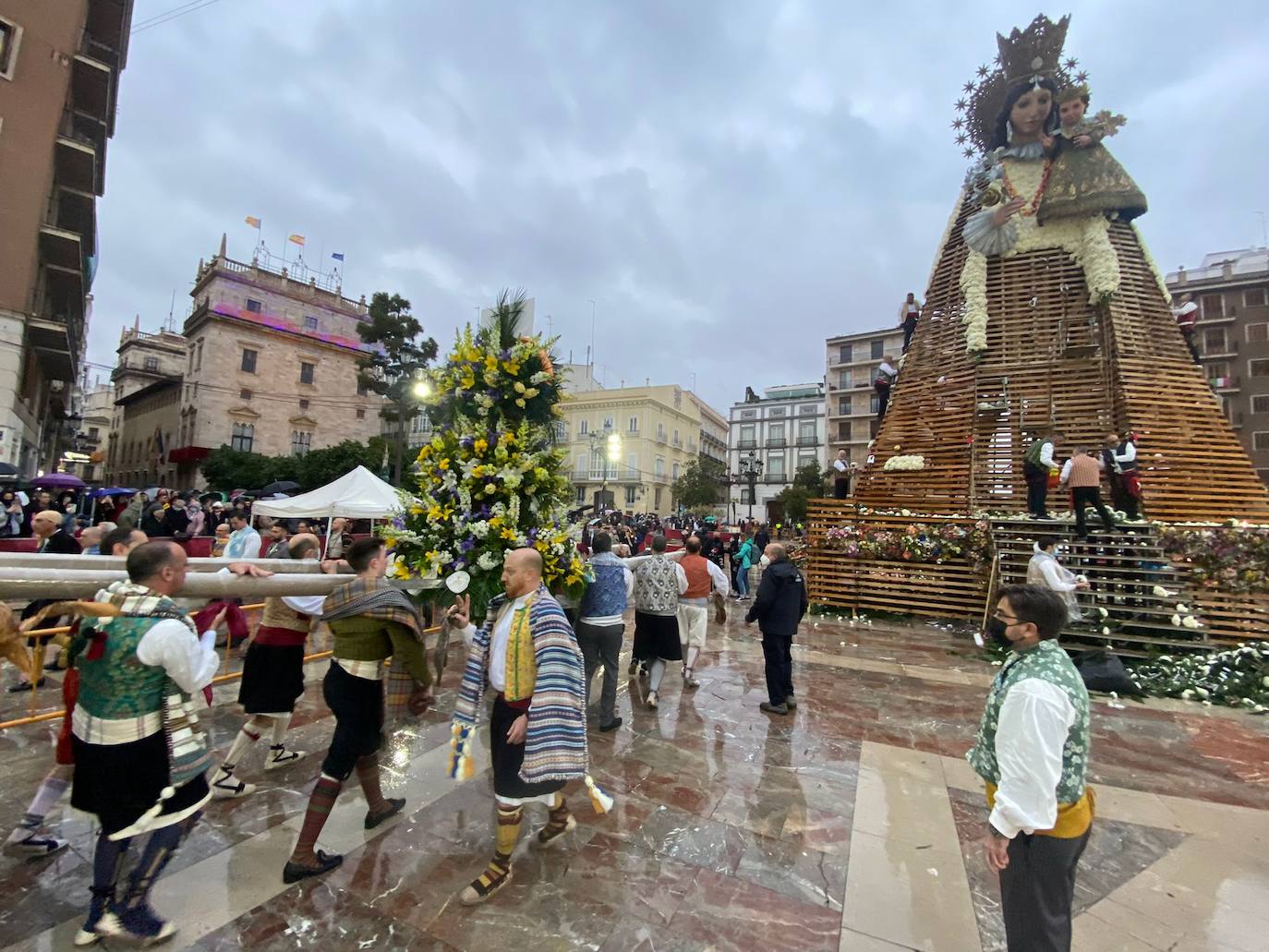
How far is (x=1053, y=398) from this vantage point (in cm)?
1195

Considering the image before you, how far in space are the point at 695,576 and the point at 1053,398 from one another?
10313 mm

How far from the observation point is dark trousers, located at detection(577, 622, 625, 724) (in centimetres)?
505

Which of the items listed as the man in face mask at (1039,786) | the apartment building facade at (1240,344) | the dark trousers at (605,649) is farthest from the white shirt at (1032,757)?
the apartment building facade at (1240,344)

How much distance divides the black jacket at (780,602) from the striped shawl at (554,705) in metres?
3.07

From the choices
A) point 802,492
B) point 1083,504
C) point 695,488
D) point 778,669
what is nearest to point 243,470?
point 695,488

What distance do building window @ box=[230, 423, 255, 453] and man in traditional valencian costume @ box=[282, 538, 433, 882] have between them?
41.7 meters

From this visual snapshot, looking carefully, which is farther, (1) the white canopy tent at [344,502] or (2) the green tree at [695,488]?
(2) the green tree at [695,488]

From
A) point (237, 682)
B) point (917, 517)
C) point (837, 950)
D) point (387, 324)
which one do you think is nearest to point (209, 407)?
point (387, 324)

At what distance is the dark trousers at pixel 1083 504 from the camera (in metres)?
8.87

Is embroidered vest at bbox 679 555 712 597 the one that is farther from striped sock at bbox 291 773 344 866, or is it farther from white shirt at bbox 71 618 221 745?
white shirt at bbox 71 618 221 745

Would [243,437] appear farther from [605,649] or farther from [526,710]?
[526,710]

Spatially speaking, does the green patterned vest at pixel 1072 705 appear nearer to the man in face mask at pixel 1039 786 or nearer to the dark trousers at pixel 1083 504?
the man in face mask at pixel 1039 786

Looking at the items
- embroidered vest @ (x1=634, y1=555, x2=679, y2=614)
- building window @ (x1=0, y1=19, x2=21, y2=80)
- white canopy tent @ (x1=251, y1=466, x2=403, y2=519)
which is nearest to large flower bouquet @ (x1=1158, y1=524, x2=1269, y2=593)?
→ embroidered vest @ (x1=634, y1=555, x2=679, y2=614)

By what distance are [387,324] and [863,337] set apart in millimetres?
42505
